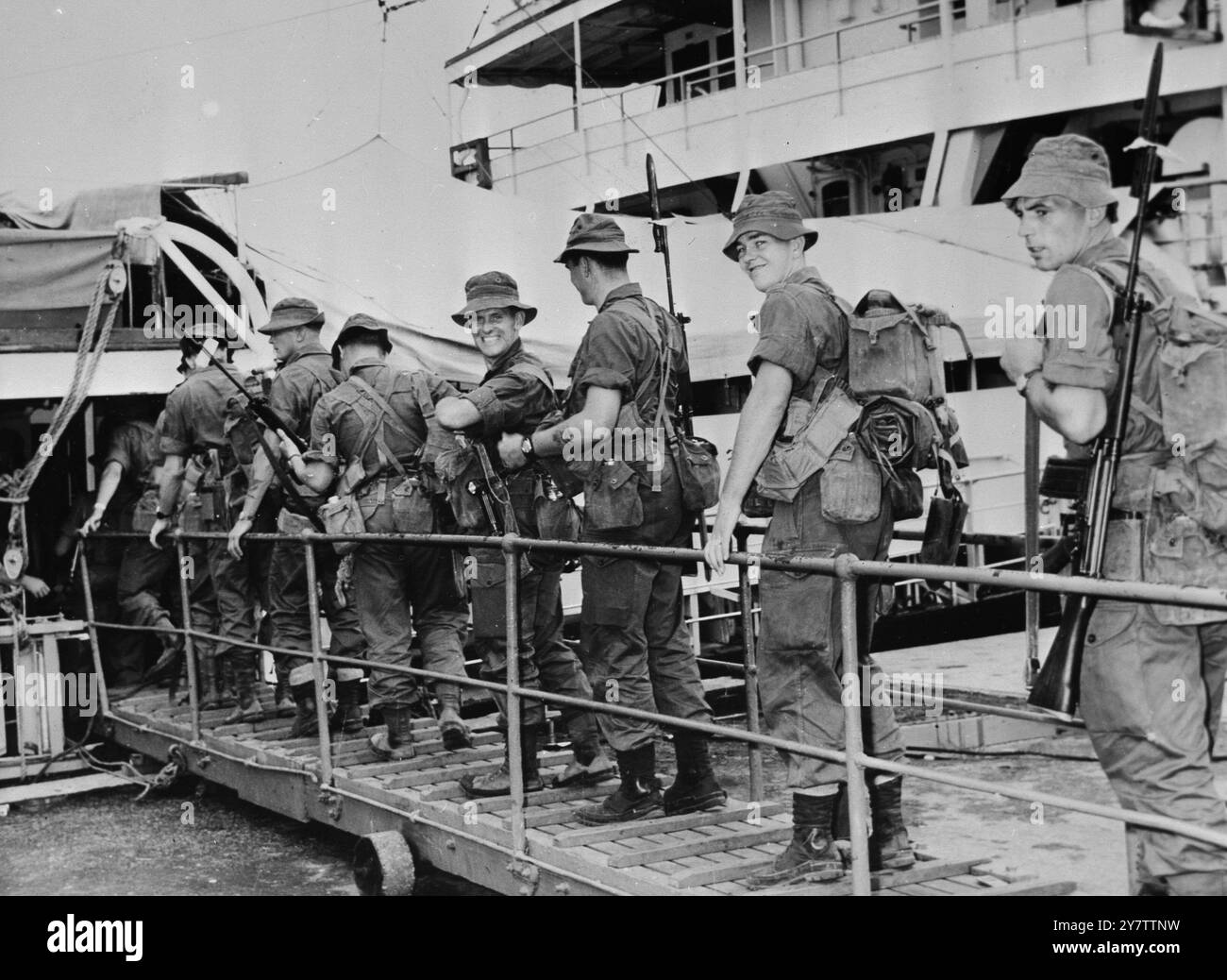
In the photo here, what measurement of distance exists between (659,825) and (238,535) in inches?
119

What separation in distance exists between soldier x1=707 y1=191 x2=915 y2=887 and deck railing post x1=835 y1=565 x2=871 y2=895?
376mm

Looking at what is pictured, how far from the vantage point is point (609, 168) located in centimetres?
1534

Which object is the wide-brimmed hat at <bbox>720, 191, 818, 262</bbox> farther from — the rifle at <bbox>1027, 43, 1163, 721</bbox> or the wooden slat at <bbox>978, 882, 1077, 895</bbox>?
the wooden slat at <bbox>978, 882, 1077, 895</bbox>

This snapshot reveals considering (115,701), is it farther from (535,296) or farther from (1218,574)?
(1218,574)

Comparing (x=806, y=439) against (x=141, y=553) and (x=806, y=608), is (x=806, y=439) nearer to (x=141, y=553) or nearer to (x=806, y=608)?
(x=806, y=608)

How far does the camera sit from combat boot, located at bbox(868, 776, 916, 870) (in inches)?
153

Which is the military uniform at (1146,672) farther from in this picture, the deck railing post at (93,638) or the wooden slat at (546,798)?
the deck railing post at (93,638)

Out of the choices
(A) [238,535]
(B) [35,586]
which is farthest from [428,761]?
(B) [35,586]

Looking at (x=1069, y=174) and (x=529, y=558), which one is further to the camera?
(x=529, y=558)

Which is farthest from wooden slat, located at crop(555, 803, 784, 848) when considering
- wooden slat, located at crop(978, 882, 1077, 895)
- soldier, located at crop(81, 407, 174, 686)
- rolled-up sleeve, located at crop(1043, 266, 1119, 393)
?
soldier, located at crop(81, 407, 174, 686)

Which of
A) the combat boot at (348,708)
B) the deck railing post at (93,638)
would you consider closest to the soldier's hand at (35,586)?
the deck railing post at (93,638)

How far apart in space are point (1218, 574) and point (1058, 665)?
44 cm

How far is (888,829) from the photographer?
3.95m

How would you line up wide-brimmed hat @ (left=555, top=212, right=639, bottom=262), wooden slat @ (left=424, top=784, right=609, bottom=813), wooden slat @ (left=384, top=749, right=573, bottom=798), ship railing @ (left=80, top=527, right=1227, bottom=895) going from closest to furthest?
ship railing @ (left=80, top=527, right=1227, bottom=895) → wide-brimmed hat @ (left=555, top=212, right=639, bottom=262) → wooden slat @ (left=424, top=784, right=609, bottom=813) → wooden slat @ (left=384, top=749, right=573, bottom=798)
